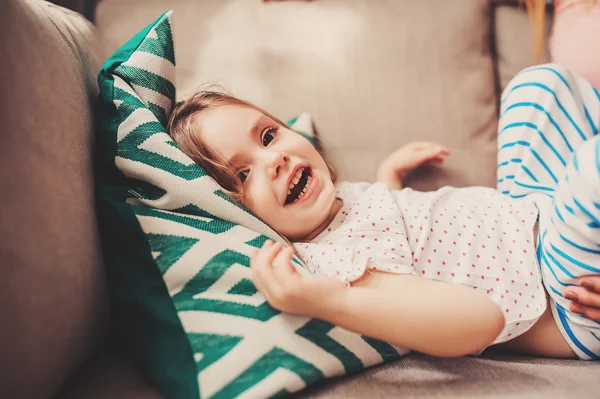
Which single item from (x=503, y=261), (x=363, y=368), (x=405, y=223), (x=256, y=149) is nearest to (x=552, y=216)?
(x=503, y=261)

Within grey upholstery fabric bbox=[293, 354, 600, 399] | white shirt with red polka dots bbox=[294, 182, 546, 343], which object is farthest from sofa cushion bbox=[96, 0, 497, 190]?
grey upholstery fabric bbox=[293, 354, 600, 399]

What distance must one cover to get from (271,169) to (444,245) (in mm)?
308

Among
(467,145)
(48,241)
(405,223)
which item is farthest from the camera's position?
(467,145)

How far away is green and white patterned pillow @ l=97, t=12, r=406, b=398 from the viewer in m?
0.55

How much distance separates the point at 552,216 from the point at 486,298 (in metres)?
0.18

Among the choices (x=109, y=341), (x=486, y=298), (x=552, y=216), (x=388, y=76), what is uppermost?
(x=388, y=76)

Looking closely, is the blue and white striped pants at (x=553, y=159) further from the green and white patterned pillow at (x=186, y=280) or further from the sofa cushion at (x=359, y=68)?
the green and white patterned pillow at (x=186, y=280)

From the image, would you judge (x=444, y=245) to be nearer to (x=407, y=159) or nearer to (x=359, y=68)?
(x=407, y=159)

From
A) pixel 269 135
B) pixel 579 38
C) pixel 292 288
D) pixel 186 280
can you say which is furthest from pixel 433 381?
pixel 579 38

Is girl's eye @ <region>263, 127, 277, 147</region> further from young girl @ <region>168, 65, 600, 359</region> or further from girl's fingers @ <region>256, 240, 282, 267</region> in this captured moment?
girl's fingers @ <region>256, 240, 282, 267</region>

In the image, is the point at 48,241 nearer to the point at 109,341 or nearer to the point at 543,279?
the point at 109,341

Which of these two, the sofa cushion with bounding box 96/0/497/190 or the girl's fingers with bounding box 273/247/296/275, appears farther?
the sofa cushion with bounding box 96/0/497/190

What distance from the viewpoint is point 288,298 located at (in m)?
0.56

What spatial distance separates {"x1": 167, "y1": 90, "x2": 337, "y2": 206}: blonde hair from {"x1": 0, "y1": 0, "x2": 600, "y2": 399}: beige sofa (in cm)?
14
